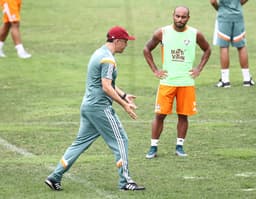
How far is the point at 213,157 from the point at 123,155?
8.65ft

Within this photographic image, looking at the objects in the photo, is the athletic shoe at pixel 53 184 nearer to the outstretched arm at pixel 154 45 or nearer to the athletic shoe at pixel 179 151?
the athletic shoe at pixel 179 151

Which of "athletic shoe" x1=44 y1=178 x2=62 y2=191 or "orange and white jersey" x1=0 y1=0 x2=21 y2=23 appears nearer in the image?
"athletic shoe" x1=44 y1=178 x2=62 y2=191

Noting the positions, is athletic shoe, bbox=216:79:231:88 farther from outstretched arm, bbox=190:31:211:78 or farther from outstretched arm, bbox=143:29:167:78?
outstretched arm, bbox=143:29:167:78

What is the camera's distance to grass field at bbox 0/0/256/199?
1323cm

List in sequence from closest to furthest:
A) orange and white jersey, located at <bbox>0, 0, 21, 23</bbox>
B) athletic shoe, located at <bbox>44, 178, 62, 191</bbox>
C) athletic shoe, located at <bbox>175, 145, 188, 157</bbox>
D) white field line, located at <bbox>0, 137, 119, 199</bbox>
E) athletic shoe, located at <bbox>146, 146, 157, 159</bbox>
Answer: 1. white field line, located at <bbox>0, 137, 119, 199</bbox>
2. athletic shoe, located at <bbox>44, 178, 62, 191</bbox>
3. athletic shoe, located at <bbox>146, 146, 157, 159</bbox>
4. athletic shoe, located at <bbox>175, 145, 188, 157</bbox>
5. orange and white jersey, located at <bbox>0, 0, 21, 23</bbox>

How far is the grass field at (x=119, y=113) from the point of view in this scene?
43.4ft

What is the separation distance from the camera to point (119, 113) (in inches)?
749

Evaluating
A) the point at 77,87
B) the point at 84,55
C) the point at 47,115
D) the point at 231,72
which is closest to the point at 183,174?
the point at 47,115

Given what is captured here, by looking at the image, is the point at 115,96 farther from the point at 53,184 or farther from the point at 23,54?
the point at 23,54

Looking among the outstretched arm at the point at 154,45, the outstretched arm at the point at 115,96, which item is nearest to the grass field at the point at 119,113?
the outstretched arm at the point at 115,96

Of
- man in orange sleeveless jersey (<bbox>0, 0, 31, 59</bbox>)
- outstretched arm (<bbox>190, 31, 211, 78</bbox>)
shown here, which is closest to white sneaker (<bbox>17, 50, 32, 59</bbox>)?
man in orange sleeveless jersey (<bbox>0, 0, 31, 59</bbox>)

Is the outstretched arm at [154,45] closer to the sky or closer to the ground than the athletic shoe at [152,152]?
closer to the sky

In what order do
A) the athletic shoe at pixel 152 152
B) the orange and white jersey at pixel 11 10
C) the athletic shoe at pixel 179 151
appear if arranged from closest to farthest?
the athletic shoe at pixel 152 152 < the athletic shoe at pixel 179 151 < the orange and white jersey at pixel 11 10

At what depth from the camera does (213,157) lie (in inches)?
591
